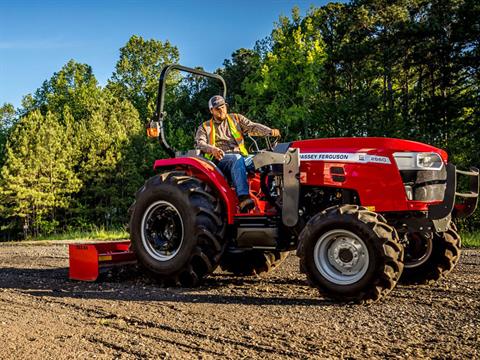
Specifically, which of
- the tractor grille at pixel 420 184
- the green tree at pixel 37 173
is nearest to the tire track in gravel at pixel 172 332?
the tractor grille at pixel 420 184

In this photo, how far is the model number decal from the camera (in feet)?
17.5

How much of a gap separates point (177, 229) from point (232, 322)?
89.0 inches

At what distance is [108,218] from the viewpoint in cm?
4466

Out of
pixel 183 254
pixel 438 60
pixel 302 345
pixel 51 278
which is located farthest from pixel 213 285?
pixel 438 60

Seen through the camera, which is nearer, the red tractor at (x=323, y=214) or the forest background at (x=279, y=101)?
the red tractor at (x=323, y=214)

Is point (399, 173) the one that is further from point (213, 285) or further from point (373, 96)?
point (373, 96)

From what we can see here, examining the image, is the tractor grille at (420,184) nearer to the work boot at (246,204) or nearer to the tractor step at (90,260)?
the work boot at (246,204)

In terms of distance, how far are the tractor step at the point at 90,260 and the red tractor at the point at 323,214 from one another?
1.67 ft

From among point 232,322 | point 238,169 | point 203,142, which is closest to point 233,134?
point 203,142

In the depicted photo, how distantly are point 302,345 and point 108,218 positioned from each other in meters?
42.5

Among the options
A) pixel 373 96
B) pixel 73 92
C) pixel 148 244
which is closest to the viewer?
pixel 148 244

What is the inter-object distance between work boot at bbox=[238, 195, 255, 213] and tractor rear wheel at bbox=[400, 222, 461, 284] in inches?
70.9

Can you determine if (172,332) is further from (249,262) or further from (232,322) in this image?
(249,262)

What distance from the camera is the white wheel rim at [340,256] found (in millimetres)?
5059
